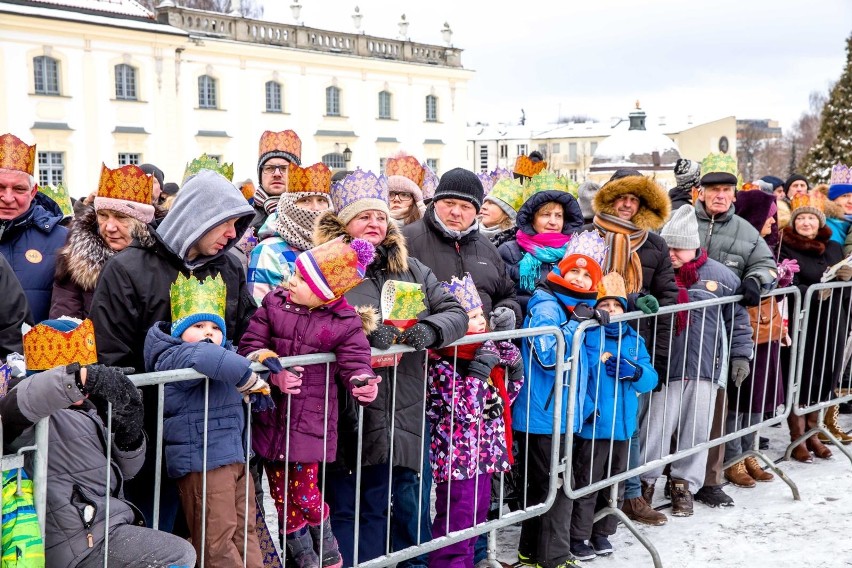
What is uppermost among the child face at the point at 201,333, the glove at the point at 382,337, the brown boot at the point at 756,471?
the child face at the point at 201,333

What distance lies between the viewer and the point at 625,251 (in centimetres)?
531

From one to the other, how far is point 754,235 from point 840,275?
1.28 metres

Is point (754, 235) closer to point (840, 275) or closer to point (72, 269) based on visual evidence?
point (840, 275)

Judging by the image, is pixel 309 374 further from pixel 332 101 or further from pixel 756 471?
pixel 332 101

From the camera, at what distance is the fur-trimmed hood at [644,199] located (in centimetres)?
550

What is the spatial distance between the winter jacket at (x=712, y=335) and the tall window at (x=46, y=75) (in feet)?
94.9

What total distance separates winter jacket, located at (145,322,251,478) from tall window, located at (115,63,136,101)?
30.5m

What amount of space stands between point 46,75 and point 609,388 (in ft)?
97.7

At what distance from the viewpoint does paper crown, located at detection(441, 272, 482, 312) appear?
435 centimetres

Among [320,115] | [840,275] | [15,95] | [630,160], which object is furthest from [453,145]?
[840,275]

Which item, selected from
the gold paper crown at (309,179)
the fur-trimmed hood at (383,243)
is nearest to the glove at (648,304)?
the fur-trimmed hood at (383,243)

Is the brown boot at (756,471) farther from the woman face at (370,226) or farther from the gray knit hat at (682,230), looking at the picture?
the woman face at (370,226)

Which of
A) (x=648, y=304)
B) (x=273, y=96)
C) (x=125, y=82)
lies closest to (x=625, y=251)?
(x=648, y=304)

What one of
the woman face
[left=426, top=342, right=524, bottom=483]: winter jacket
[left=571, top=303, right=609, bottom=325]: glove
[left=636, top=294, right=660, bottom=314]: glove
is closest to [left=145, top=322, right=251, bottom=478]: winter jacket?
the woman face
